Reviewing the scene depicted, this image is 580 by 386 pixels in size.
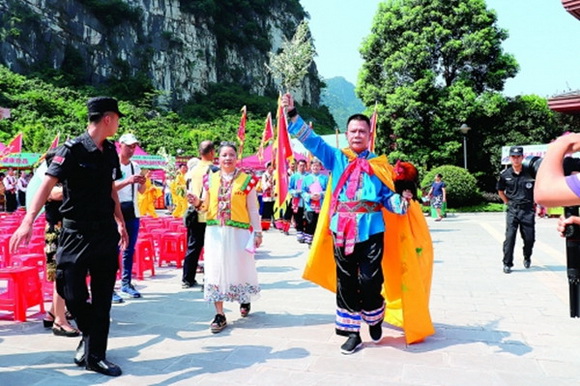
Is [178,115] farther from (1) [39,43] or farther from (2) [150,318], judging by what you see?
(2) [150,318]

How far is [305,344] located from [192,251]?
103 inches

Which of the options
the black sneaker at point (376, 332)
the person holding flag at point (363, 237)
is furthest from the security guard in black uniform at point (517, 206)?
the black sneaker at point (376, 332)

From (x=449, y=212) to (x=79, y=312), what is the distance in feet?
58.2

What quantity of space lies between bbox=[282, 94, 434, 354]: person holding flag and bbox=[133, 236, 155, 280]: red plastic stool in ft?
11.3

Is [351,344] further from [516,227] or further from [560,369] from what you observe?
[516,227]

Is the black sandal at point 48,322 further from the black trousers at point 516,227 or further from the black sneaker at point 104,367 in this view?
the black trousers at point 516,227

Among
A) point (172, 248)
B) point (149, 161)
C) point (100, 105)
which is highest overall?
point (149, 161)

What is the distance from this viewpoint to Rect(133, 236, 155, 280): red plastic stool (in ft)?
21.2

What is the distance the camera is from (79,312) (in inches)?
129

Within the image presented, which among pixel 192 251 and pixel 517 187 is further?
pixel 517 187

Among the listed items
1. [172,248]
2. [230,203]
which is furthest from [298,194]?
[230,203]

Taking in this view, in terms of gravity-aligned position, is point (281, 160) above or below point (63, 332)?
above

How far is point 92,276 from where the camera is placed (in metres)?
3.33

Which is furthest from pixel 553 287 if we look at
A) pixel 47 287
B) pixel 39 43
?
pixel 39 43
